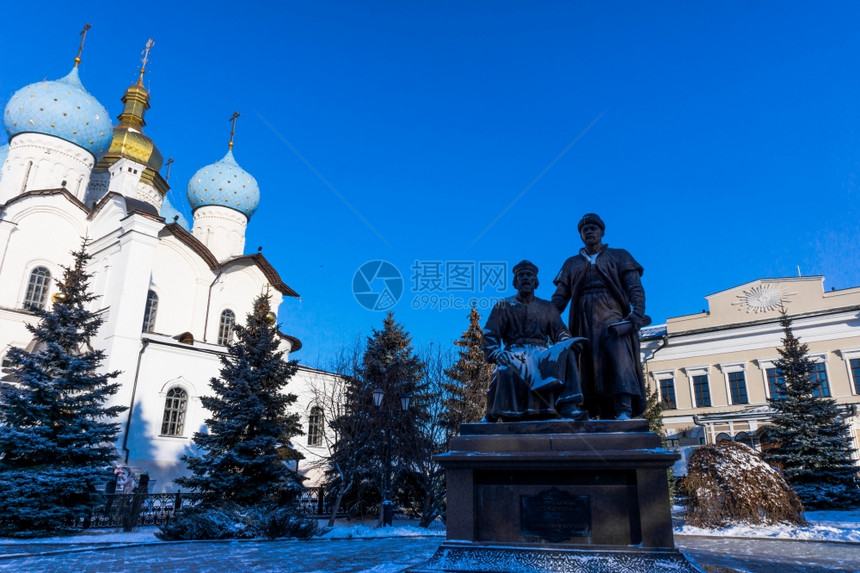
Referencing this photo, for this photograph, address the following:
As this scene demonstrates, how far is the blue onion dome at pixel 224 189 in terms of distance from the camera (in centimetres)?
3459

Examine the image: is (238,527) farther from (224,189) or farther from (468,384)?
(224,189)

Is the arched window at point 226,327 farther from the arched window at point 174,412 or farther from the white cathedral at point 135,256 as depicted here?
the arched window at point 174,412

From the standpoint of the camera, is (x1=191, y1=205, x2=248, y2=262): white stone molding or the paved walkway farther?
(x1=191, y1=205, x2=248, y2=262): white stone molding

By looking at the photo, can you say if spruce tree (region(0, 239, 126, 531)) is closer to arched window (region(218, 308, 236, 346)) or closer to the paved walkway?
the paved walkway

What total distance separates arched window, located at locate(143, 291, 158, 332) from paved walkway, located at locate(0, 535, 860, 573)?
18641 millimetres

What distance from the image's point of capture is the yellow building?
1160 inches

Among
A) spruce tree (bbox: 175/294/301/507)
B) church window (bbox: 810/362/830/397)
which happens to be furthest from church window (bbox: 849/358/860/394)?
spruce tree (bbox: 175/294/301/507)

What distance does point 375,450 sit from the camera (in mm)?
17281

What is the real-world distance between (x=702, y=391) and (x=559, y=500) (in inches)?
1247

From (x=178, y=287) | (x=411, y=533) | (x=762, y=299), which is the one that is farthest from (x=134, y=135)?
(x=762, y=299)

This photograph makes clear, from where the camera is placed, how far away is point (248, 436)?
1588cm

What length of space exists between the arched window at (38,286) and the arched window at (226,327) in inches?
312

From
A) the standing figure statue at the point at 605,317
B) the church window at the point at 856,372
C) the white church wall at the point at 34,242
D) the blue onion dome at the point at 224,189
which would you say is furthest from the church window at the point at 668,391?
the white church wall at the point at 34,242

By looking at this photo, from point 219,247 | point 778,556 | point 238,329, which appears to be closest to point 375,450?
point 238,329
